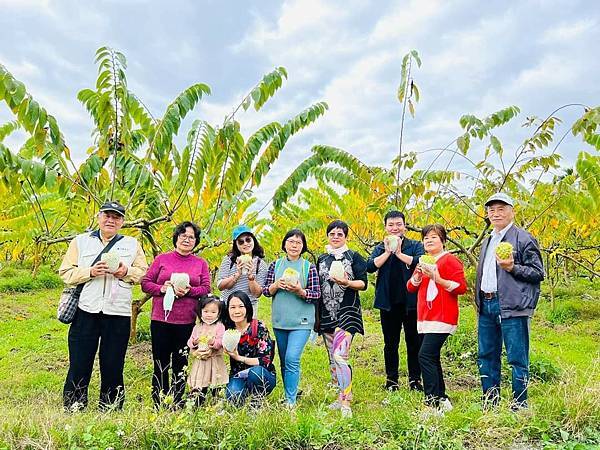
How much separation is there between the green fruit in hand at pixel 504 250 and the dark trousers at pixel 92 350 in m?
3.19

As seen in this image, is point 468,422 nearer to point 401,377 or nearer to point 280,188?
point 401,377

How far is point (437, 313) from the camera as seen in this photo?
439cm

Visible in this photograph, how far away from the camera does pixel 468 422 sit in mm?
3510

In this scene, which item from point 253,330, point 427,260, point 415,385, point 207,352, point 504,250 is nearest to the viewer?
point 504,250

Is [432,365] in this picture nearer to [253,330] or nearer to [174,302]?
[253,330]

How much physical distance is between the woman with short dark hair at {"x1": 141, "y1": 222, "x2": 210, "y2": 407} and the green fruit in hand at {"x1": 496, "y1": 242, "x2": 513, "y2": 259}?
8.32ft

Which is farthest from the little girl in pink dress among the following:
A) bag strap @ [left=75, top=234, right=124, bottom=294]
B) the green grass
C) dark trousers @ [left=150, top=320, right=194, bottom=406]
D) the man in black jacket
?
the man in black jacket

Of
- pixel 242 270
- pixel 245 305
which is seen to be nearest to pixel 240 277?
pixel 242 270

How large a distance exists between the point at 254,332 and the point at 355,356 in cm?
338

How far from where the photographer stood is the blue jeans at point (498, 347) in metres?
4.09

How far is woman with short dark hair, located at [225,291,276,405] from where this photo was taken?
14.0 feet

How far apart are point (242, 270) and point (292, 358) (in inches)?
37.0

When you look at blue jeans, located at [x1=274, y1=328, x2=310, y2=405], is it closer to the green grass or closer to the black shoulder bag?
the green grass

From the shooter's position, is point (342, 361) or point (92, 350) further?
point (342, 361)
